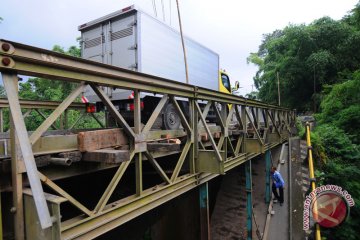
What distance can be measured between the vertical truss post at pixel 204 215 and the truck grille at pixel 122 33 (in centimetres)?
390

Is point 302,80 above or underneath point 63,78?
above

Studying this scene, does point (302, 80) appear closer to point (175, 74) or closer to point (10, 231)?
point (175, 74)

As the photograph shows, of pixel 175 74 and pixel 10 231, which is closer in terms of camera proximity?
pixel 10 231

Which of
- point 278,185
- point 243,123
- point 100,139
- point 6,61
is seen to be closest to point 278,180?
point 278,185

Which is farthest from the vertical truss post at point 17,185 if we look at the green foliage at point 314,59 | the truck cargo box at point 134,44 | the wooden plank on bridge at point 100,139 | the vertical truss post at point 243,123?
the green foliage at point 314,59

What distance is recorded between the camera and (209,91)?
4.43 m

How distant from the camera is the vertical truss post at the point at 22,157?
5.58ft

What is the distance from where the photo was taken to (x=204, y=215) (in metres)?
4.30

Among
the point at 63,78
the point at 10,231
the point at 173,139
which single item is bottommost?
the point at 10,231

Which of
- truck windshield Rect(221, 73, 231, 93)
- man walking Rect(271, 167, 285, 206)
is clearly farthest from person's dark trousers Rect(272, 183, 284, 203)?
truck windshield Rect(221, 73, 231, 93)

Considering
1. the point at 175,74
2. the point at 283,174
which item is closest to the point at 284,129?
the point at 283,174

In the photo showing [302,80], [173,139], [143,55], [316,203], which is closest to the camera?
[173,139]

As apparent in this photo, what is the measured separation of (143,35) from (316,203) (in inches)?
190

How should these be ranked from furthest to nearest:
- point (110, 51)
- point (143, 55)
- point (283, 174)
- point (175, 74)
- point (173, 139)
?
point (283, 174) < point (175, 74) < point (110, 51) < point (143, 55) < point (173, 139)
